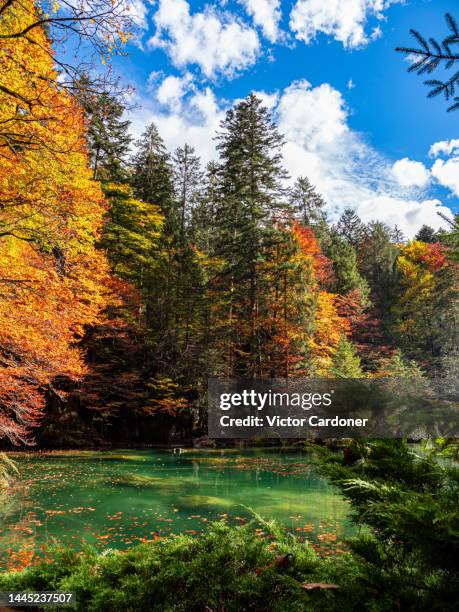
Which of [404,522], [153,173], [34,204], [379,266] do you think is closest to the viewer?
[404,522]

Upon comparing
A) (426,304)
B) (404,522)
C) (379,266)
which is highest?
(379,266)

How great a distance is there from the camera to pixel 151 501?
31.2ft

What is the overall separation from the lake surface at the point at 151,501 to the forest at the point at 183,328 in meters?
0.20

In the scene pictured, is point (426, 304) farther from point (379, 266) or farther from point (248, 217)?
point (248, 217)

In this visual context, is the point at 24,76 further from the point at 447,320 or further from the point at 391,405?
the point at 447,320

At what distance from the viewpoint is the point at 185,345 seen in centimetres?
2289

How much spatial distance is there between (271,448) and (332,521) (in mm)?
11464

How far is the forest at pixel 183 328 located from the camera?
1970 millimetres

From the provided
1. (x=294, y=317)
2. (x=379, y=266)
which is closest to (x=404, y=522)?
(x=294, y=317)

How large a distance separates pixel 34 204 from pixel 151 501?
6840 millimetres

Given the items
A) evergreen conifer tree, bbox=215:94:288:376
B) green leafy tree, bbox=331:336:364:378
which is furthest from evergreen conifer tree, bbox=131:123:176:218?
green leafy tree, bbox=331:336:364:378

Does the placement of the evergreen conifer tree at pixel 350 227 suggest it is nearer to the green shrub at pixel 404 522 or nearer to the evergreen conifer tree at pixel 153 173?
the evergreen conifer tree at pixel 153 173

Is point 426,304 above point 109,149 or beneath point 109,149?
beneath

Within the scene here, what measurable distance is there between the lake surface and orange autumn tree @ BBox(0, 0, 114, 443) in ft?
7.42
